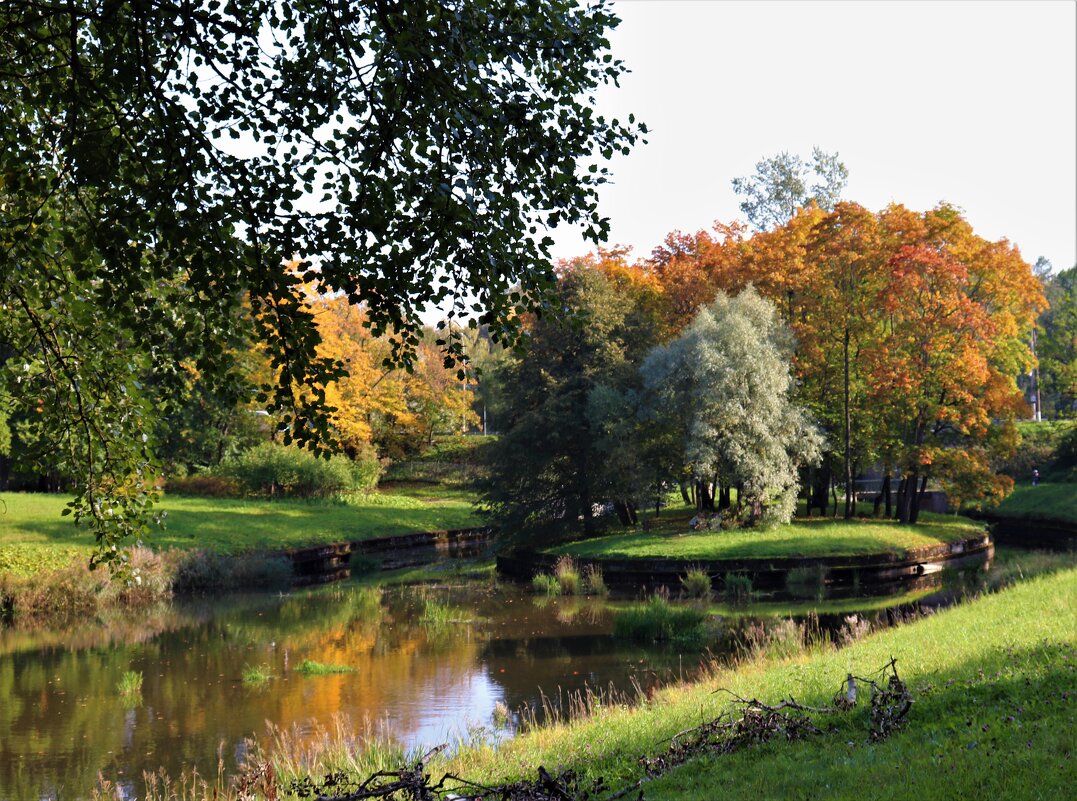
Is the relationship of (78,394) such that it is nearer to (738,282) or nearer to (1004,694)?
(1004,694)

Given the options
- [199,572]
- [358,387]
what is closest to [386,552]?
[199,572]

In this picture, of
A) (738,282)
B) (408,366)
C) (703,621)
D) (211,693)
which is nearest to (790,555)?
(703,621)

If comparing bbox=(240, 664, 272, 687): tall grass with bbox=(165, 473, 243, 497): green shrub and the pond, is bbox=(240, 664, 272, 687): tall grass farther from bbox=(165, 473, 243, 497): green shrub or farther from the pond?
bbox=(165, 473, 243, 497): green shrub

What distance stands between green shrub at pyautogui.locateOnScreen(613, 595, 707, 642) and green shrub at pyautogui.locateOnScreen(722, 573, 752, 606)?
15.0 ft

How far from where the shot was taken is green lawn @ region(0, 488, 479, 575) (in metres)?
27.5

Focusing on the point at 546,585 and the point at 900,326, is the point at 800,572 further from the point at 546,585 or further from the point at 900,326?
the point at 900,326

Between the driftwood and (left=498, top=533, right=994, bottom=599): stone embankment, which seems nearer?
the driftwood

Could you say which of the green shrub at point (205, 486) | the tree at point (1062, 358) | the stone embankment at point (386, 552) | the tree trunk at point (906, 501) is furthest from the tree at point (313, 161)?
the tree at point (1062, 358)

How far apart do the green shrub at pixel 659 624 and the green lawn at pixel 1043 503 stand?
25067 mm

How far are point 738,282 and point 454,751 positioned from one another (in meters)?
30.7

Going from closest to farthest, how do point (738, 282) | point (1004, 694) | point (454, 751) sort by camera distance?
1. point (1004, 694)
2. point (454, 751)
3. point (738, 282)

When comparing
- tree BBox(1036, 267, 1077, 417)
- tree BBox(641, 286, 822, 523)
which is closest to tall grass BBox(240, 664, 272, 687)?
tree BBox(641, 286, 822, 523)

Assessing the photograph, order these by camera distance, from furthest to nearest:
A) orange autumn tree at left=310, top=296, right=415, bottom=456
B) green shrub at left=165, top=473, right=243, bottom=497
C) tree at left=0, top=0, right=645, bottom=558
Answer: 1. orange autumn tree at left=310, top=296, right=415, bottom=456
2. green shrub at left=165, top=473, right=243, bottom=497
3. tree at left=0, top=0, right=645, bottom=558

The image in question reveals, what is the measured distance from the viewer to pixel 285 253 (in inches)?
270
